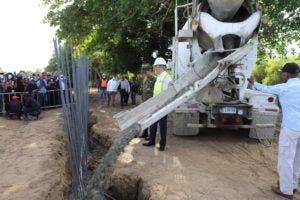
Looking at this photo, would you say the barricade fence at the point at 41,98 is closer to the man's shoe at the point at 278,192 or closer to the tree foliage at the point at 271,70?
the tree foliage at the point at 271,70

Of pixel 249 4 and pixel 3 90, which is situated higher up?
pixel 249 4

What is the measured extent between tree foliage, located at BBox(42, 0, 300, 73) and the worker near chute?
6493mm

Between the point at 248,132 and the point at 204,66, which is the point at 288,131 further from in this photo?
the point at 248,132

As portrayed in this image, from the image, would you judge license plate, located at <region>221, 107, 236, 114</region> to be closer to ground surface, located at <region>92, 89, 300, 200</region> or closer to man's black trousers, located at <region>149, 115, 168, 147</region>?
ground surface, located at <region>92, 89, 300, 200</region>

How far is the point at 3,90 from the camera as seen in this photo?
47.9 ft

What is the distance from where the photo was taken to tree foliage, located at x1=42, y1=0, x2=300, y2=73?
13.2 m

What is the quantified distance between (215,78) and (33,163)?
375cm

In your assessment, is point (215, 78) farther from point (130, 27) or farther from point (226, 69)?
point (130, 27)

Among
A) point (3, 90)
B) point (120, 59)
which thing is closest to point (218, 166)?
point (3, 90)

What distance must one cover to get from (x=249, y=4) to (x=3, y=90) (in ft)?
34.5

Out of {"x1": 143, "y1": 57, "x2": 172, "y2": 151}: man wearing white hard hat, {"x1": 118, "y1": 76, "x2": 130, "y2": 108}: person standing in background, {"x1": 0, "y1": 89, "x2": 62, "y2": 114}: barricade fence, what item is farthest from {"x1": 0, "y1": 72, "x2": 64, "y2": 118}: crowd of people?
{"x1": 143, "y1": 57, "x2": 172, "y2": 151}: man wearing white hard hat

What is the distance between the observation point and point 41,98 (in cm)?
1584

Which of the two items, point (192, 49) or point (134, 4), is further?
point (134, 4)

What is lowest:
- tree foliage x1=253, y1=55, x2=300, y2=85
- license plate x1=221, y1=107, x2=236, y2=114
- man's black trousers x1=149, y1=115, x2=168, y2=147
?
man's black trousers x1=149, y1=115, x2=168, y2=147
